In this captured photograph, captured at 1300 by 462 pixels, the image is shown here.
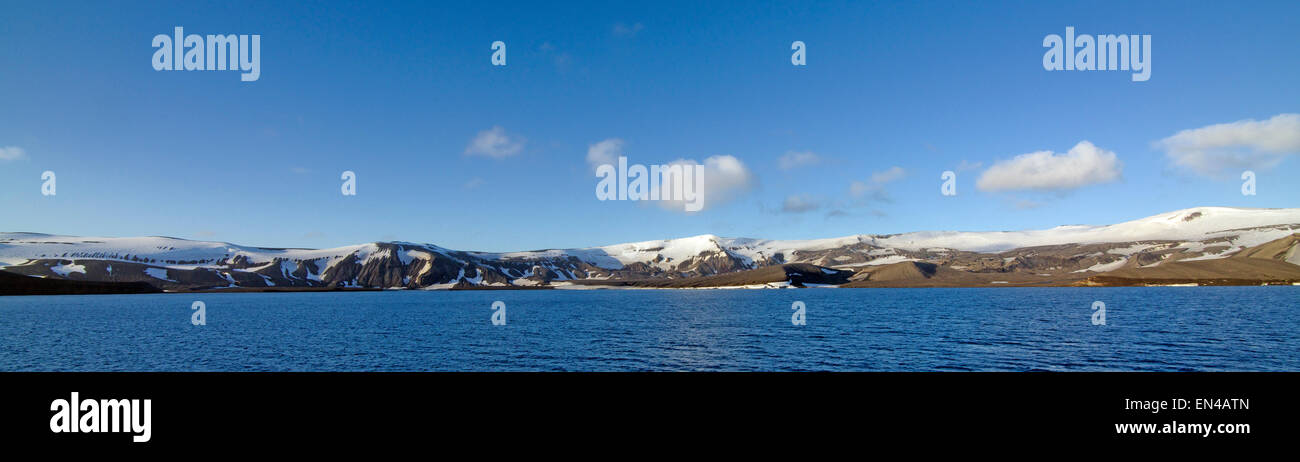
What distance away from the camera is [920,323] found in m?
76.7
